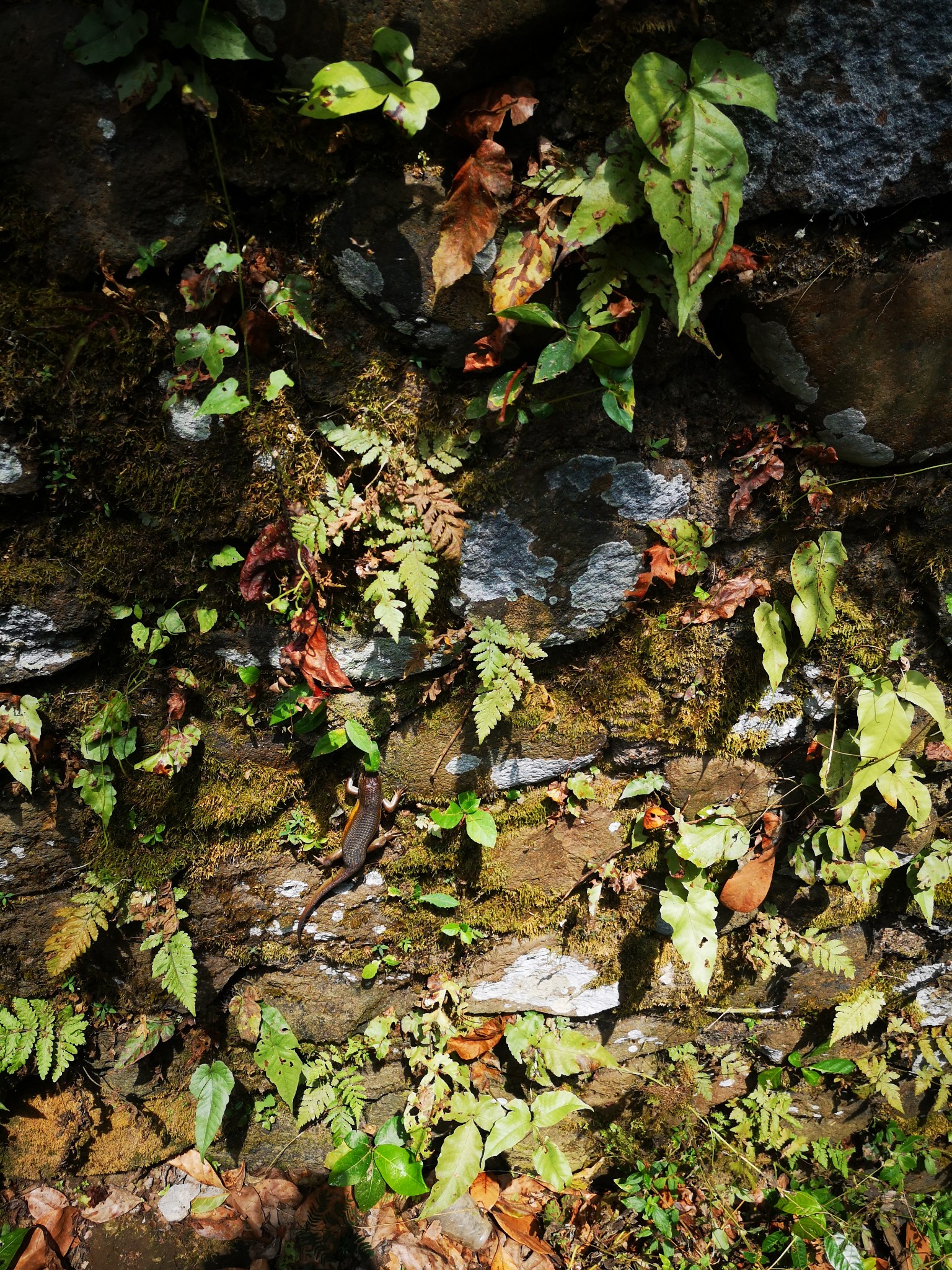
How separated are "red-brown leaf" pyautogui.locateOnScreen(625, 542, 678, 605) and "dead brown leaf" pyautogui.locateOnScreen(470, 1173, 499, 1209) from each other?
342 cm

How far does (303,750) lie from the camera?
10.1 ft

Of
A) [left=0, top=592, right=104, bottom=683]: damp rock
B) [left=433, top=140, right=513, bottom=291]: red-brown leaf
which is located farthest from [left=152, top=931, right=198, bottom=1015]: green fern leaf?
[left=433, top=140, right=513, bottom=291]: red-brown leaf

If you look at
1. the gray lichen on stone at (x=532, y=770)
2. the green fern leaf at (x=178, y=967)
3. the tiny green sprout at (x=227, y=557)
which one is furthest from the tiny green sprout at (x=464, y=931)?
the tiny green sprout at (x=227, y=557)

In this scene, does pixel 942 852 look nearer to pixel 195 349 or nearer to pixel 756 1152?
pixel 756 1152

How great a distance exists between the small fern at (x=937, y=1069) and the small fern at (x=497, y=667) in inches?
138

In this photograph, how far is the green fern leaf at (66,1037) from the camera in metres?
3.26

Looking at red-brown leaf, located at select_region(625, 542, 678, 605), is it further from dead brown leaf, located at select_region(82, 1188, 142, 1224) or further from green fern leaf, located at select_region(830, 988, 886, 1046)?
dead brown leaf, located at select_region(82, 1188, 142, 1224)

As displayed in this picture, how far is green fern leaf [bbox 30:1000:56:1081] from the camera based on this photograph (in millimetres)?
3186

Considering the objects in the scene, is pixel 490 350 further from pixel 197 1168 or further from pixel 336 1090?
pixel 197 1168

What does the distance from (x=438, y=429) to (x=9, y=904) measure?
2.79 meters

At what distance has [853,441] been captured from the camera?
261 centimetres

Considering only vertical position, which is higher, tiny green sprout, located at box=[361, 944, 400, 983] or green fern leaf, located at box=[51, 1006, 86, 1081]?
green fern leaf, located at box=[51, 1006, 86, 1081]

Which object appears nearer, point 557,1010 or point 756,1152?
point 557,1010

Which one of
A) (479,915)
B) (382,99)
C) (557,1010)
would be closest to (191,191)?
(382,99)
